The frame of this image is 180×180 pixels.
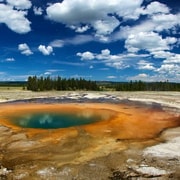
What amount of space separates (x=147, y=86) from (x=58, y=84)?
30434 mm

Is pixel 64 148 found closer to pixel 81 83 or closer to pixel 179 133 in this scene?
pixel 179 133

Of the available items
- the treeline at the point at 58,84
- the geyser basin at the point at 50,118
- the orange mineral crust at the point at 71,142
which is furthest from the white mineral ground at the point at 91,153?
the treeline at the point at 58,84

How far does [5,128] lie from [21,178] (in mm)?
11001

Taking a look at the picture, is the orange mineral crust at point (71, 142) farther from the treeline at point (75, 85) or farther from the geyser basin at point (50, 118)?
the treeline at point (75, 85)

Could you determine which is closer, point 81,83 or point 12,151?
point 12,151

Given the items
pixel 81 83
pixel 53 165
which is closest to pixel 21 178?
pixel 53 165

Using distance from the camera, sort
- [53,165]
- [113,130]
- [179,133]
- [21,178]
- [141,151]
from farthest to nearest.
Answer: [113,130], [179,133], [141,151], [53,165], [21,178]

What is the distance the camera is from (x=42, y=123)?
24.9 meters

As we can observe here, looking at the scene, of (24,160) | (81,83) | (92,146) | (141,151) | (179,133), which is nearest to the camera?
(24,160)

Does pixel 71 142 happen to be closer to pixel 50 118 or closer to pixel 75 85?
pixel 50 118

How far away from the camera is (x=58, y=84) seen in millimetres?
91938

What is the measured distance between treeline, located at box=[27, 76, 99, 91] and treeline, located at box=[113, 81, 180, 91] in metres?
9.85

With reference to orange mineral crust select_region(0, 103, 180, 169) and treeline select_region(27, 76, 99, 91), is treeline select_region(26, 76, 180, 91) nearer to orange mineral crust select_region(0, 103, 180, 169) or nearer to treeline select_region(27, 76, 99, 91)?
treeline select_region(27, 76, 99, 91)

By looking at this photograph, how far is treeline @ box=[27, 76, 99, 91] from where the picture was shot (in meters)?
87.6
